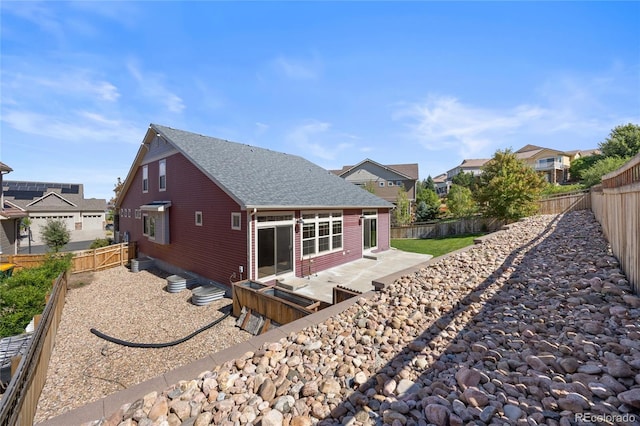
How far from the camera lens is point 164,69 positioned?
10.9m

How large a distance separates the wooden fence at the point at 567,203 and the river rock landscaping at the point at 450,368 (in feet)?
40.7

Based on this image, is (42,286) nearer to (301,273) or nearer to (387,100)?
(301,273)

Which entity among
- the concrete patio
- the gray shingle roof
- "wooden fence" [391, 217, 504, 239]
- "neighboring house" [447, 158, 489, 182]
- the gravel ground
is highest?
"neighboring house" [447, 158, 489, 182]

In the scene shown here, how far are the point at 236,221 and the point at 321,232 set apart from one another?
147 inches

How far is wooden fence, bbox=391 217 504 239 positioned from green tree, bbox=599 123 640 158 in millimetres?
22549

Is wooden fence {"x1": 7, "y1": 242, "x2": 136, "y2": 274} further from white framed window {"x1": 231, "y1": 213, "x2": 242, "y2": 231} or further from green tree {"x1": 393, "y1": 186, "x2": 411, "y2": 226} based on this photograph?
green tree {"x1": 393, "y1": 186, "x2": 411, "y2": 226}

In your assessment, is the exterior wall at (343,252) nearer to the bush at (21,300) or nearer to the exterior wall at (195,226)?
the exterior wall at (195,226)

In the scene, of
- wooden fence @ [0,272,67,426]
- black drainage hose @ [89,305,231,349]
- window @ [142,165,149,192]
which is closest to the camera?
wooden fence @ [0,272,67,426]

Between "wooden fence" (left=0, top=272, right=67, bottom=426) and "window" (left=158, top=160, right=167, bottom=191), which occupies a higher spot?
"window" (left=158, top=160, right=167, bottom=191)

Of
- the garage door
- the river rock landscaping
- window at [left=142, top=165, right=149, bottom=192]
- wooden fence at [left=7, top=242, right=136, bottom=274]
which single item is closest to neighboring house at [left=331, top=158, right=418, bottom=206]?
window at [left=142, top=165, right=149, bottom=192]

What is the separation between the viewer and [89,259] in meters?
13.7

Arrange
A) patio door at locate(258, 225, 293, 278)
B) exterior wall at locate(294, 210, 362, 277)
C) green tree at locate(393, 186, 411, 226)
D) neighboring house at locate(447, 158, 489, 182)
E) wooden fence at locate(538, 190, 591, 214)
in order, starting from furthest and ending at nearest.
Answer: neighboring house at locate(447, 158, 489, 182), green tree at locate(393, 186, 411, 226), wooden fence at locate(538, 190, 591, 214), exterior wall at locate(294, 210, 362, 277), patio door at locate(258, 225, 293, 278)

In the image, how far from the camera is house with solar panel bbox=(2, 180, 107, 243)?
2806 centimetres

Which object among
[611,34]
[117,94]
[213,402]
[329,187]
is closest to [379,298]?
[213,402]
